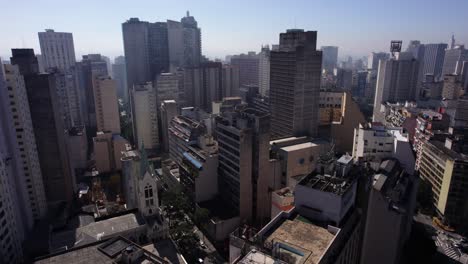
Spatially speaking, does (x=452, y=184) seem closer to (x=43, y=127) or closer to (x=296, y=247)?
(x=296, y=247)

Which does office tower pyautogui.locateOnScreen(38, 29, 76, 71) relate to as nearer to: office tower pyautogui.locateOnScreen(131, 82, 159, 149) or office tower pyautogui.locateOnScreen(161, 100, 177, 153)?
office tower pyautogui.locateOnScreen(131, 82, 159, 149)

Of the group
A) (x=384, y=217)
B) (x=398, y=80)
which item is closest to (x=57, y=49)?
(x=384, y=217)

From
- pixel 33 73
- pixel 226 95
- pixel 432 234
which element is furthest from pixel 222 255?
pixel 226 95

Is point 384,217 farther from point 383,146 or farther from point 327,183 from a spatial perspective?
point 383,146

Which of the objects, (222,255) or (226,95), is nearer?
(222,255)

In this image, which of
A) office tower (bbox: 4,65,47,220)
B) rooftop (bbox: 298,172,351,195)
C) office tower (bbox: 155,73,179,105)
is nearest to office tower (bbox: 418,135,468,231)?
rooftop (bbox: 298,172,351,195)

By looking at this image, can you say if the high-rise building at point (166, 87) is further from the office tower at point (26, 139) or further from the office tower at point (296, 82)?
the office tower at point (26, 139)
